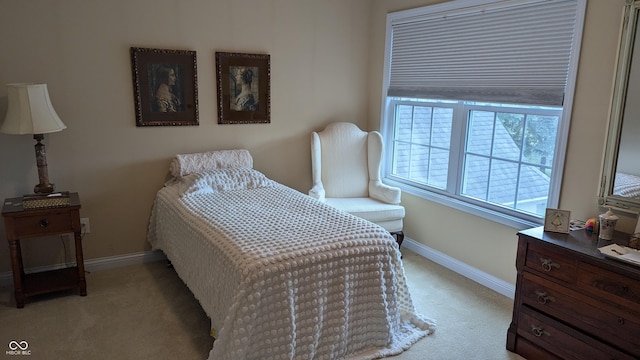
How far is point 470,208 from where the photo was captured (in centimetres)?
324

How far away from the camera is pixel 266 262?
6.49 feet

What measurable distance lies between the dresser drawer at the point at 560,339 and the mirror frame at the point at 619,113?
73 cm

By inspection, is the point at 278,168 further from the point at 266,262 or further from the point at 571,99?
the point at 571,99

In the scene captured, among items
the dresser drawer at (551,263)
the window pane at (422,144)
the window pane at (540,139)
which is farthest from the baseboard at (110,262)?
the window pane at (540,139)

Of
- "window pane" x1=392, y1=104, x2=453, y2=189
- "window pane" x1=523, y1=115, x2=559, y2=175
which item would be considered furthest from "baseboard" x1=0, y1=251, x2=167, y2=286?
"window pane" x1=523, y1=115, x2=559, y2=175

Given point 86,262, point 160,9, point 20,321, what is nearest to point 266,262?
point 20,321

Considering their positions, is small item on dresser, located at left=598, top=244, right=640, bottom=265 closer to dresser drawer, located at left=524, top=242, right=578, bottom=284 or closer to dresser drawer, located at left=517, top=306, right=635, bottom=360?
dresser drawer, located at left=524, top=242, right=578, bottom=284

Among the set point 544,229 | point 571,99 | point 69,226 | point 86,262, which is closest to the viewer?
point 544,229

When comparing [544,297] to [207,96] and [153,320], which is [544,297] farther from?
[207,96]

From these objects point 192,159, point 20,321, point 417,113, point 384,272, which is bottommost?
point 20,321

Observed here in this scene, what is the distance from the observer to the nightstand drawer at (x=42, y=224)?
104 inches

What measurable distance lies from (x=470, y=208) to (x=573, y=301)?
47.5 inches

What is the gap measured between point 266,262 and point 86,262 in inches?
76.9

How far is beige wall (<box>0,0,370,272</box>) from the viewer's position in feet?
9.52
